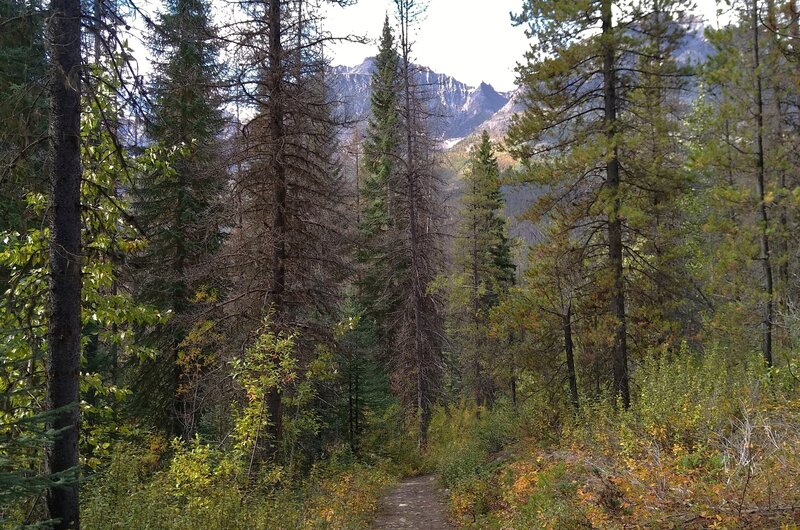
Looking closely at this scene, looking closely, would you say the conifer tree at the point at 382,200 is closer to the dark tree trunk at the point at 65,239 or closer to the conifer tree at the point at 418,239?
the conifer tree at the point at 418,239

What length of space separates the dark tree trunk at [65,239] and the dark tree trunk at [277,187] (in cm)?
549

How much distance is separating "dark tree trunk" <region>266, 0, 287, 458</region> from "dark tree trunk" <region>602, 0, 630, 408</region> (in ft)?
23.8

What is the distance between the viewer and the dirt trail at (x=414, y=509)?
33.4ft

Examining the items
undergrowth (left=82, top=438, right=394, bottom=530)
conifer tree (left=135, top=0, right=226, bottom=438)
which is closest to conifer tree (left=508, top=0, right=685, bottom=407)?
undergrowth (left=82, top=438, right=394, bottom=530)

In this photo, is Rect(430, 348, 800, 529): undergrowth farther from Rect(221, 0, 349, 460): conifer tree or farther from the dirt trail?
Rect(221, 0, 349, 460): conifer tree

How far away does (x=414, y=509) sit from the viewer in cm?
1167

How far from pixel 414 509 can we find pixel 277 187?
832cm

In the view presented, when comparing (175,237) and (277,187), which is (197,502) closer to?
→ (277,187)

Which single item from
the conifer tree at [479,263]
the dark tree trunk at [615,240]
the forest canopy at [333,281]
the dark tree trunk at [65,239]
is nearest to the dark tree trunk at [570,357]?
the forest canopy at [333,281]

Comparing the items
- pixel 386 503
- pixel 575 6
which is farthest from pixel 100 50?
pixel 386 503

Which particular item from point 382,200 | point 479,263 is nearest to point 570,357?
point 479,263

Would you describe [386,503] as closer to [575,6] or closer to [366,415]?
[366,415]

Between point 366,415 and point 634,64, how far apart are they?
14424 millimetres

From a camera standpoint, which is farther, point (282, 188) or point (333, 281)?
point (333, 281)
